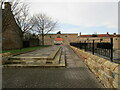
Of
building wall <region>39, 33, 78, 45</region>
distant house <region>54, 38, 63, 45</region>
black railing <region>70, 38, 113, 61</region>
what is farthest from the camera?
building wall <region>39, 33, 78, 45</region>

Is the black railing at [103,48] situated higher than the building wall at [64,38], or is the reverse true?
the building wall at [64,38]

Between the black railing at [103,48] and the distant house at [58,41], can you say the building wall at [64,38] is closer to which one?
the distant house at [58,41]

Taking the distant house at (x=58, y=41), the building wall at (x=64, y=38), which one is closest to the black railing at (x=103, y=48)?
the distant house at (x=58, y=41)

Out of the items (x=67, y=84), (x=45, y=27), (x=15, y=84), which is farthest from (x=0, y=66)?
(x=45, y=27)

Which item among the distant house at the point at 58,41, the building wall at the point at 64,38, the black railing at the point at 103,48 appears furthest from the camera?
the building wall at the point at 64,38

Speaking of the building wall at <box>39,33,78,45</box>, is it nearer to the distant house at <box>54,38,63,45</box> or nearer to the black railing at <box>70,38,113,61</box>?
the distant house at <box>54,38,63,45</box>

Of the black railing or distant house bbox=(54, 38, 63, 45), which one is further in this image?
distant house bbox=(54, 38, 63, 45)

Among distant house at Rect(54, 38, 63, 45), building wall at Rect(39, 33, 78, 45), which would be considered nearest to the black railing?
distant house at Rect(54, 38, 63, 45)

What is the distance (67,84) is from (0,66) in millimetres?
4638

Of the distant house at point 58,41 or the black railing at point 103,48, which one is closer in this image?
the black railing at point 103,48

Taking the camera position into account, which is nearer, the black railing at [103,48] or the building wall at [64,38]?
the black railing at [103,48]

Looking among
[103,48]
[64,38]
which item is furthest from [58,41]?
[103,48]

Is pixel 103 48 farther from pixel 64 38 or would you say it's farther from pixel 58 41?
pixel 64 38

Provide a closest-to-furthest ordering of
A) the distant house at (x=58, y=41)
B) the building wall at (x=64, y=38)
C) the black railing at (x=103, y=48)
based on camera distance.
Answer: the black railing at (x=103, y=48)
the distant house at (x=58, y=41)
the building wall at (x=64, y=38)
